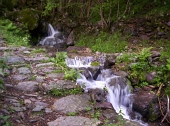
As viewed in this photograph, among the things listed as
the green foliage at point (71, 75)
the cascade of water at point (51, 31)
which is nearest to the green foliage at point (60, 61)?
the green foliage at point (71, 75)

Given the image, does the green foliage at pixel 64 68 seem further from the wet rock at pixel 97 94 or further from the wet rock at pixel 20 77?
the wet rock at pixel 20 77

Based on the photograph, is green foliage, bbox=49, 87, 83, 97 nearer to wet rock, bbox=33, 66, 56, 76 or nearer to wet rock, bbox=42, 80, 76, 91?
wet rock, bbox=42, 80, 76, 91

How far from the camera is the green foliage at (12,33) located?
9.08 m

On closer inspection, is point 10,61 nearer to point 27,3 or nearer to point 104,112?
point 104,112

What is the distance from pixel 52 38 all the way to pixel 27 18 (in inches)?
57.5

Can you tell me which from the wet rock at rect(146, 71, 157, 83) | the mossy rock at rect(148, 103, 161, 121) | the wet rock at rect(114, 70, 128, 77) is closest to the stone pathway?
the mossy rock at rect(148, 103, 161, 121)

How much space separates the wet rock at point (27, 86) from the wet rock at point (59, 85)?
189 millimetres

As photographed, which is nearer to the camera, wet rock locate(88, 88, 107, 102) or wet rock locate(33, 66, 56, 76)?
wet rock locate(88, 88, 107, 102)

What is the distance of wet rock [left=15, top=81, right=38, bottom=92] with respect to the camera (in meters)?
4.84

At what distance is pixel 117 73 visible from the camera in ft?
22.5

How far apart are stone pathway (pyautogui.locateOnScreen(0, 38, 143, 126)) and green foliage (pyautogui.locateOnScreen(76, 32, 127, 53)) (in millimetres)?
3426

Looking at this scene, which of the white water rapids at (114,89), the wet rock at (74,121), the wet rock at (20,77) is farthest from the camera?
the white water rapids at (114,89)

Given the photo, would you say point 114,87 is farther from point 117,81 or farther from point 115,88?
point 117,81

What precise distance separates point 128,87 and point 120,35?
3.49 meters
